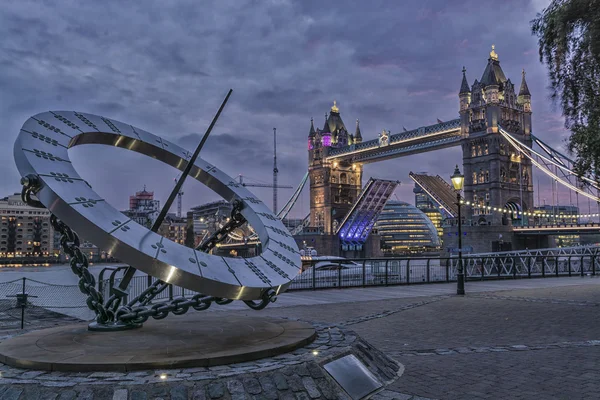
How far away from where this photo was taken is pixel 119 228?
5.50m

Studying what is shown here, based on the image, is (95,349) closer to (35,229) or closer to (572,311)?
(572,311)

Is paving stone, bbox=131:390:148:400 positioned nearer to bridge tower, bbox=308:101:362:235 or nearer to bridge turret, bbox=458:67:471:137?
bridge turret, bbox=458:67:471:137

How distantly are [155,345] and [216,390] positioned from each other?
136cm

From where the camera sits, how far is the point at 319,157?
8931cm

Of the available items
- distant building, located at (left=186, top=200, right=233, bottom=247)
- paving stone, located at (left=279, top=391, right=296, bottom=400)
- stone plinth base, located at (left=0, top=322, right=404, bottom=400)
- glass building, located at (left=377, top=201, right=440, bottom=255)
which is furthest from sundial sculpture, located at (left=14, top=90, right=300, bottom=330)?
glass building, located at (left=377, top=201, right=440, bottom=255)

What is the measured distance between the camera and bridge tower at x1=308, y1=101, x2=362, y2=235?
283 feet

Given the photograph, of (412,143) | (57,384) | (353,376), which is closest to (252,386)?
(353,376)

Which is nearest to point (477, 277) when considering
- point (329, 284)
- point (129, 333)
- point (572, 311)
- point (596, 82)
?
point (329, 284)

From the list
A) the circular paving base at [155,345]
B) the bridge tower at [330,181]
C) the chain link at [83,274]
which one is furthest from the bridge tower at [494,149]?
the chain link at [83,274]

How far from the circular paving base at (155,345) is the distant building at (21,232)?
119281 mm

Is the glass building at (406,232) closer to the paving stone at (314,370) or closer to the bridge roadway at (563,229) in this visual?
the bridge roadway at (563,229)

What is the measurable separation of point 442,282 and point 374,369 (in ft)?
56.0

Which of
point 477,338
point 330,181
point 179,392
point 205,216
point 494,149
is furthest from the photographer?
point 205,216

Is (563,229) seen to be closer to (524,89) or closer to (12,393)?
(524,89)
